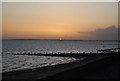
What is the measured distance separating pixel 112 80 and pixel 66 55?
4006cm

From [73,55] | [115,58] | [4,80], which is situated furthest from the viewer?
[73,55]

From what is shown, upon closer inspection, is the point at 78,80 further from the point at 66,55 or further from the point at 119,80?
the point at 66,55

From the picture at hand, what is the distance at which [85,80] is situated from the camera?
15453mm

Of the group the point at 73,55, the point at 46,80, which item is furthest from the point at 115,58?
the point at 73,55

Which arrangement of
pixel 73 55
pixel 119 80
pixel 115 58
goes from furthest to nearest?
pixel 73 55
pixel 115 58
pixel 119 80

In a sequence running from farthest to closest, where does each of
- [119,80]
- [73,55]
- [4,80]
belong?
[73,55] < [4,80] < [119,80]

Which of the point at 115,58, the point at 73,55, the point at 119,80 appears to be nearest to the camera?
the point at 119,80

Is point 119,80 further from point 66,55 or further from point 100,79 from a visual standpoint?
point 66,55

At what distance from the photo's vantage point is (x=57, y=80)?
1583cm

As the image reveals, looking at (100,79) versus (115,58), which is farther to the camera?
(115,58)

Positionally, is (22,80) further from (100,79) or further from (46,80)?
(100,79)

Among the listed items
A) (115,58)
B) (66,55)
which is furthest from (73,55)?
(115,58)

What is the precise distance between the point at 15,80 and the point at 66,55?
39.0m

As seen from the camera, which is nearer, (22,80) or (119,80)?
(119,80)
